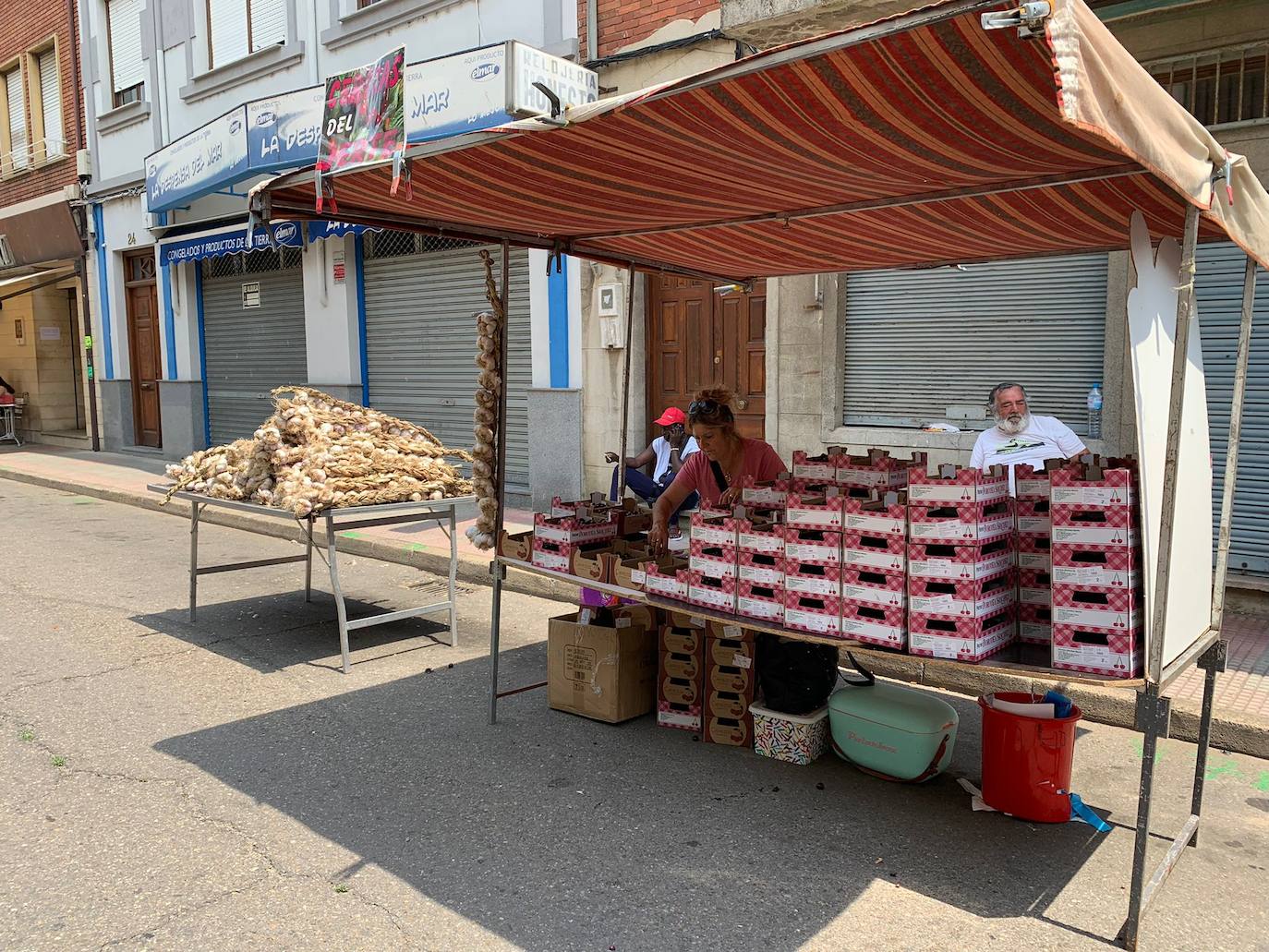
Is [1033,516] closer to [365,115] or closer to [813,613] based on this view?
[813,613]

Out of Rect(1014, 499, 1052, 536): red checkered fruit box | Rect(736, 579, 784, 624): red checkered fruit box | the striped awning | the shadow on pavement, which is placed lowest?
the shadow on pavement

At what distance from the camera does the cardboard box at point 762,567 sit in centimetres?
389

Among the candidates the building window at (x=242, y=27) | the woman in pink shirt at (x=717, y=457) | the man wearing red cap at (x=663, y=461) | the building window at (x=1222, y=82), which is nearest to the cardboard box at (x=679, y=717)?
the woman in pink shirt at (x=717, y=457)

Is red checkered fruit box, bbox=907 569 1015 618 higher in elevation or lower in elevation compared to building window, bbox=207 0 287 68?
lower

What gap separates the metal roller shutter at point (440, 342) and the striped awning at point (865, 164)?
6529 millimetres

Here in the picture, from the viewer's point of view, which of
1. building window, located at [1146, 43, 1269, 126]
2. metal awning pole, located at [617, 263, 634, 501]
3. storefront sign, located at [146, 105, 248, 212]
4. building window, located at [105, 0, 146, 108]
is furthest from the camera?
building window, located at [105, 0, 146, 108]

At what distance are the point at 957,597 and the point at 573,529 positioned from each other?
83.7 inches

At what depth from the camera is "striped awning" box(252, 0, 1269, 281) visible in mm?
2541

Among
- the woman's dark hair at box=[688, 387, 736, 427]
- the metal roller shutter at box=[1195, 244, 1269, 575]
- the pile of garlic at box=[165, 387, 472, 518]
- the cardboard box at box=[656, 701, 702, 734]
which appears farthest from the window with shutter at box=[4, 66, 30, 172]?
the metal roller shutter at box=[1195, 244, 1269, 575]

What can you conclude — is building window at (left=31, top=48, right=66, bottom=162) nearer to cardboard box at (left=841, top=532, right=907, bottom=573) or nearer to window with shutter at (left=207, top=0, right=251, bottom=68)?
window with shutter at (left=207, top=0, right=251, bottom=68)

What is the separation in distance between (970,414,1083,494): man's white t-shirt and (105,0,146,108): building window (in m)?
16.9

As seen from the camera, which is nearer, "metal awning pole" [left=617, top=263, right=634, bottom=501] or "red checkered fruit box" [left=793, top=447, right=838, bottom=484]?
"red checkered fruit box" [left=793, top=447, right=838, bottom=484]

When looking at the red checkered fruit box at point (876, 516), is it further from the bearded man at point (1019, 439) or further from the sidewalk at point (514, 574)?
the bearded man at point (1019, 439)

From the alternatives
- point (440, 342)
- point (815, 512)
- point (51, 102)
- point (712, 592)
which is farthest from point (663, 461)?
point (51, 102)
